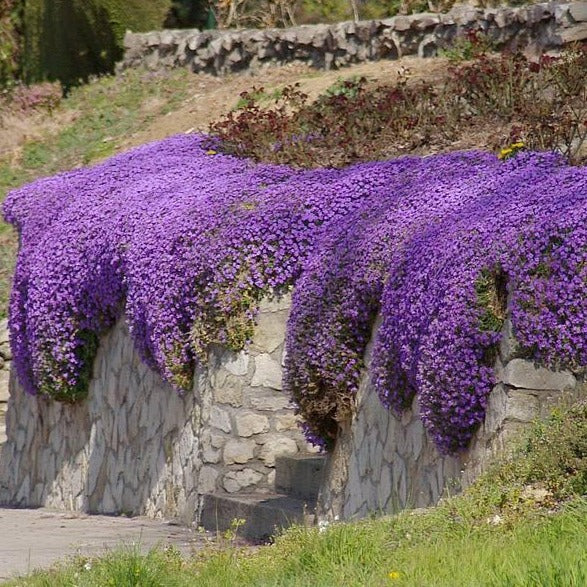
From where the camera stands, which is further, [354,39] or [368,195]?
[354,39]

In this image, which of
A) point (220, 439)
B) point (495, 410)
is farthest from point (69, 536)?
point (495, 410)

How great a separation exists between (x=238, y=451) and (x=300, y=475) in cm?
54

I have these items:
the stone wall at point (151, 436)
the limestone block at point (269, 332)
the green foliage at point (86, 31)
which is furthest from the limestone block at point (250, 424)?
the green foliage at point (86, 31)

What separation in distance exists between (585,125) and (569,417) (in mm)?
4077

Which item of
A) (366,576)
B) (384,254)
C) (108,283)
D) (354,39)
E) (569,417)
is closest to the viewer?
(366,576)

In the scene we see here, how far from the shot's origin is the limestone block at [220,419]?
11102mm

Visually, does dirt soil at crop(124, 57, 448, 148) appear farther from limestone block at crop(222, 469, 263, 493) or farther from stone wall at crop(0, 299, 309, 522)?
limestone block at crop(222, 469, 263, 493)

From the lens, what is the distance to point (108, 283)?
12.6 metres

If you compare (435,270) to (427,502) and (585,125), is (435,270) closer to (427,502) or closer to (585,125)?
(427,502)

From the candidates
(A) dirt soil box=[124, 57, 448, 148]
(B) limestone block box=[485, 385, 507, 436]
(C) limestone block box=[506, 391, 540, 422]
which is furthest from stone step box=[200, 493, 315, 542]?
(A) dirt soil box=[124, 57, 448, 148]

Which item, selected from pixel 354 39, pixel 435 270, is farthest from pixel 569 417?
pixel 354 39

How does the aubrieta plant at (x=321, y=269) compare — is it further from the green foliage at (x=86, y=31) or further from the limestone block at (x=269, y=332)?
the green foliage at (x=86, y=31)

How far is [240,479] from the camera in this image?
11.1 metres

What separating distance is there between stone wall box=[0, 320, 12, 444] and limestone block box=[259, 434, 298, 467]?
6728mm
